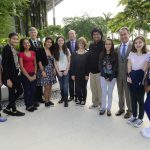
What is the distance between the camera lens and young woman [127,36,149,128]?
14.2 ft

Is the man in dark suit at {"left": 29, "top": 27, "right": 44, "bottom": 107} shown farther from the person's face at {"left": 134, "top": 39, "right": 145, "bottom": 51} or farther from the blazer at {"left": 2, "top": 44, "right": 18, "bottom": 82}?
the person's face at {"left": 134, "top": 39, "right": 145, "bottom": 51}

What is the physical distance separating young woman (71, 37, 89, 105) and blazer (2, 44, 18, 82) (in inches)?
53.4

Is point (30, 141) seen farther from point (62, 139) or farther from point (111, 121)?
point (111, 121)

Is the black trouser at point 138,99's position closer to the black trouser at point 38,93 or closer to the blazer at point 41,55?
the blazer at point 41,55

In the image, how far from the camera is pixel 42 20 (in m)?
30.8

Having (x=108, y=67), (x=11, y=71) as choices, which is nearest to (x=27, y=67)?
(x=11, y=71)

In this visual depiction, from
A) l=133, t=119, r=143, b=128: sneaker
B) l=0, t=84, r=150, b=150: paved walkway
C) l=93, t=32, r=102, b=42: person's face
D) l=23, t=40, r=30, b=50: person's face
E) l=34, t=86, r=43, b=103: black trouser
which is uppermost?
l=93, t=32, r=102, b=42: person's face

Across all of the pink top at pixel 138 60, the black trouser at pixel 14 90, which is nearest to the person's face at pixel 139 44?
the pink top at pixel 138 60

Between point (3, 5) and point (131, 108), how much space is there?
24.4 ft

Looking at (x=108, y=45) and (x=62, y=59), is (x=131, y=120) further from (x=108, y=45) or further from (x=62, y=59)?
(x=62, y=59)

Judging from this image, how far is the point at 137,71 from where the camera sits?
4.35 meters

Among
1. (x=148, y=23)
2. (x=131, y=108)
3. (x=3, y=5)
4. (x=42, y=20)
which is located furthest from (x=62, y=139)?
(x=42, y=20)

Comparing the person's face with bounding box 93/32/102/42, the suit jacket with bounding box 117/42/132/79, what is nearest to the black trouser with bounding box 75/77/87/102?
the person's face with bounding box 93/32/102/42

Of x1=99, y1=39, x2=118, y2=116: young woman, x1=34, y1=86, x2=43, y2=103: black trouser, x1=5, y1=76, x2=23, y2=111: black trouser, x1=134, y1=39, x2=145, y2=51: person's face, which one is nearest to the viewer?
x1=134, y1=39, x2=145, y2=51: person's face
